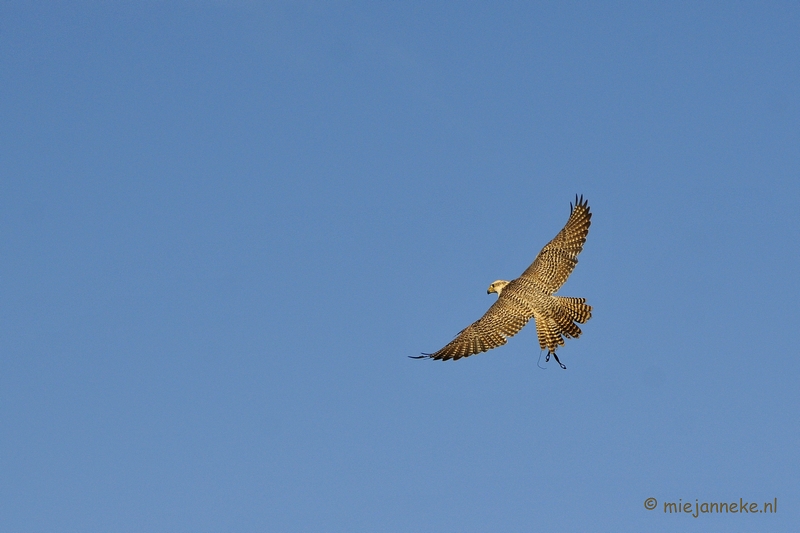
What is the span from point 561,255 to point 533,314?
398cm

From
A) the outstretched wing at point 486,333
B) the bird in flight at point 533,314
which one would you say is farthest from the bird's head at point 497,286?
the outstretched wing at point 486,333

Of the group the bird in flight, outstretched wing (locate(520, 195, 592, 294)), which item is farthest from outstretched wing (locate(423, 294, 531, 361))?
outstretched wing (locate(520, 195, 592, 294))

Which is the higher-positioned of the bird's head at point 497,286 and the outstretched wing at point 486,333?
the bird's head at point 497,286

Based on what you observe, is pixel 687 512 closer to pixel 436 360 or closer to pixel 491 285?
pixel 436 360

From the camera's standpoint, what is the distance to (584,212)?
98.3 ft

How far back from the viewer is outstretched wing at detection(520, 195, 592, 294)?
27.7 meters

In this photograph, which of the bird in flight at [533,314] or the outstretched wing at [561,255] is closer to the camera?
the bird in flight at [533,314]

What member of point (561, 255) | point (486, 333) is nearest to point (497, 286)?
point (561, 255)

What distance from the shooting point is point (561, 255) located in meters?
28.6

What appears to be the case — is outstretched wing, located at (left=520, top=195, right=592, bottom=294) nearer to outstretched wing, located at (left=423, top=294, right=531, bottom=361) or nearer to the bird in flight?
the bird in flight

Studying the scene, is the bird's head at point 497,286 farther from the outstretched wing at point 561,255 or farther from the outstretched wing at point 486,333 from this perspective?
the outstretched wing at point 486,333

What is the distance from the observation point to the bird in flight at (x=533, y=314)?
80.5ft

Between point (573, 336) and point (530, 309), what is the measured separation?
1.75 meters

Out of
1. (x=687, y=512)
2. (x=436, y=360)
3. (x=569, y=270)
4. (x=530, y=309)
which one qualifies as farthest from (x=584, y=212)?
(x=687, y=512)
